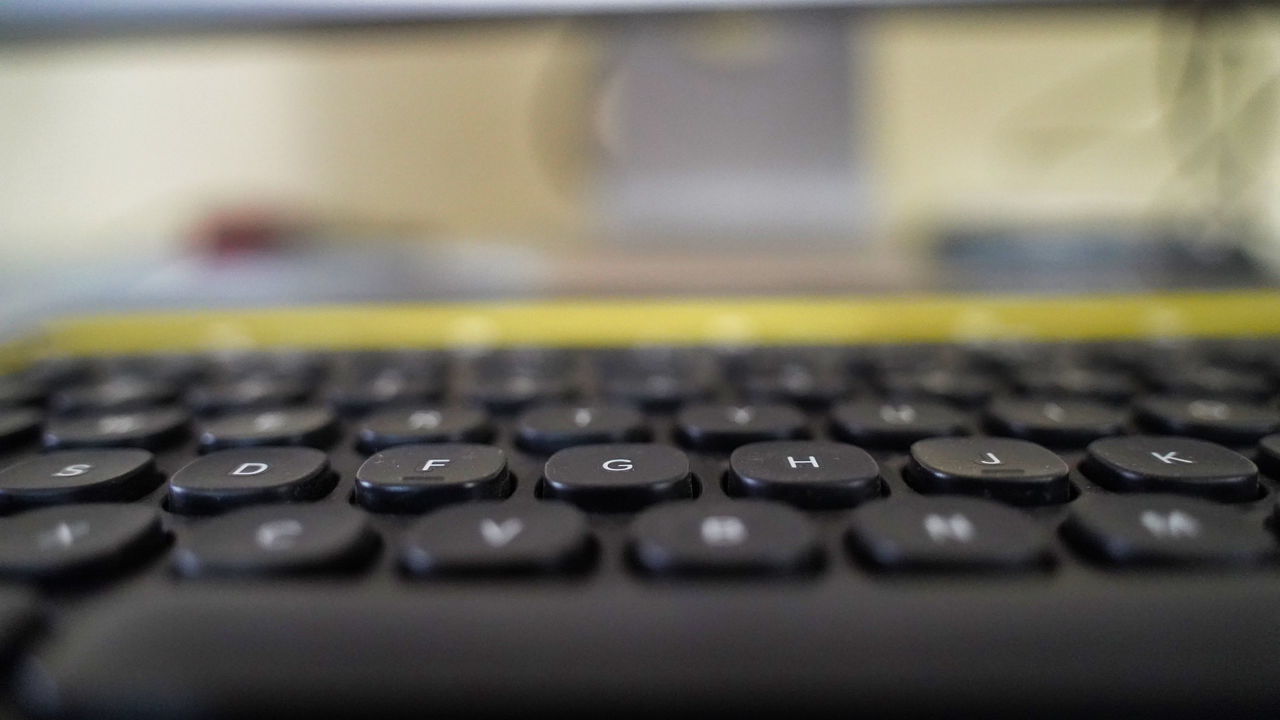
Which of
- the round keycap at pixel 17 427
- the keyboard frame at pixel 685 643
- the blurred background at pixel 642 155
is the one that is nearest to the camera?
the keyboard frame at pixel 685 643

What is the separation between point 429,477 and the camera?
19 cm

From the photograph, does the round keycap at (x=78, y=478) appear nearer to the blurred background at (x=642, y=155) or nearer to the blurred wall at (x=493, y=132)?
the blurred background at (x=642, y=155)

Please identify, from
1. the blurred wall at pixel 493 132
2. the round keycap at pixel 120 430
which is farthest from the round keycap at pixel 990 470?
the blurred wall at pixel 493 132

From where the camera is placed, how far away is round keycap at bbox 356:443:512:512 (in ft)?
0.61

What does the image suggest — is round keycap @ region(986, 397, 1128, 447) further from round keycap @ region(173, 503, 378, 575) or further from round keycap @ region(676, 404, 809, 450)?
round keycap @ region(173, 503, 378, 575)

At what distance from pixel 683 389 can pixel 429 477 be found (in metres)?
0.11

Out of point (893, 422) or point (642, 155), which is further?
point (642, 155)

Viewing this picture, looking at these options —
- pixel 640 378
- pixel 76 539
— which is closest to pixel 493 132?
pixel 640 378

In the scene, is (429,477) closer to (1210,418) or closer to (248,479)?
(248,479)

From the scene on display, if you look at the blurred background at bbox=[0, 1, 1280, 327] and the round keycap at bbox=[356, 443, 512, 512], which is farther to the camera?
the blurred background at bbox=[0, 1, 1280, 327]

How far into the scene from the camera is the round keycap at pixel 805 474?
182mm

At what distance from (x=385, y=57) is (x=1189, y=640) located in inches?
30.0

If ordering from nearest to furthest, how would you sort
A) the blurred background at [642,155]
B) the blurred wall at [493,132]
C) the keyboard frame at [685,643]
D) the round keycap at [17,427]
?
the keyboard frame at [685,643] → the round keycap at [17,427] → the blurred background at [642,155] → the blurred wall at [493,132]

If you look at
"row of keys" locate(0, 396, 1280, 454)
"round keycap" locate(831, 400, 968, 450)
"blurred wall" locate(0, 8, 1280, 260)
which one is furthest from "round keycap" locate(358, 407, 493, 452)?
"blurred wall" locate(0, 8, 1280, 260)
